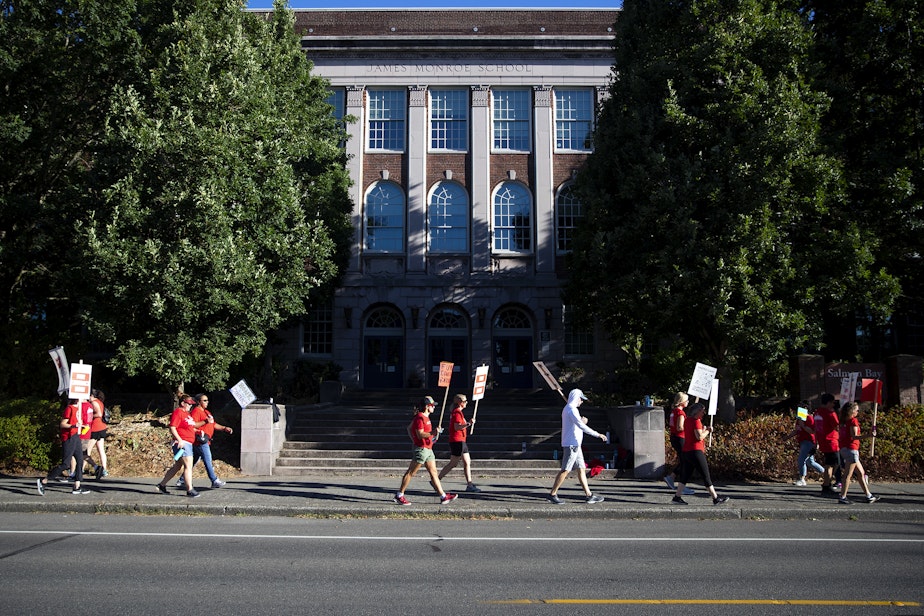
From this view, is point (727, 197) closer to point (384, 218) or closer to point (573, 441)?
point (573, 441)

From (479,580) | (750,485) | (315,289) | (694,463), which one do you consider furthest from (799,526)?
(315,289)

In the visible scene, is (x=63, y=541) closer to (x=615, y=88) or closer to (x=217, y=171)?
(x=217, y=171)

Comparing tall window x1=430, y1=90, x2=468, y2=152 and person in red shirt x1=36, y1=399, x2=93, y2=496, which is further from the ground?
tall window x1=430, y1=90, x2=468, y2=152

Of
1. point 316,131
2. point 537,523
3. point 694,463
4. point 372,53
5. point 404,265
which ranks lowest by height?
point 537,523

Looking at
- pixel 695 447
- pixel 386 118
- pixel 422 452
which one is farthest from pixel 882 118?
pixel 386 118

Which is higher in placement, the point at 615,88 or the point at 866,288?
the point at 615,88

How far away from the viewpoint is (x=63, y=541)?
9.14 m

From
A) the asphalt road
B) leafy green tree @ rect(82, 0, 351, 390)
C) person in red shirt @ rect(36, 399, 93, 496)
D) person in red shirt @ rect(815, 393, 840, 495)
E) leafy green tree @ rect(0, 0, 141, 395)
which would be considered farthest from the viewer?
leafy green tree @ rect(0, 0, 141, 395)

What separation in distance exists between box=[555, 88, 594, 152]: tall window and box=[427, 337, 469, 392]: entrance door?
28.0ft

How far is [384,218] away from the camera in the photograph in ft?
92.2

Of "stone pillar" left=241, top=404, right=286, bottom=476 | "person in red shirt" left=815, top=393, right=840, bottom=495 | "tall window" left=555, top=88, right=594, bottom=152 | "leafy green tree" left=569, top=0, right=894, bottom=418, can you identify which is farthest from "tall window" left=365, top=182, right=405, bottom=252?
"person in red shirt" left=815, top=393, right=840, bottom=495

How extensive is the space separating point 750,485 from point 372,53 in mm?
21416

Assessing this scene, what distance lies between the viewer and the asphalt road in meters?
6.43

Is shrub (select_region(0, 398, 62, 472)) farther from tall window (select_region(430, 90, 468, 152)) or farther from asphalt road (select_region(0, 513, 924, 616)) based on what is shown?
tall window (select_region(430, 90, 468, 152))
